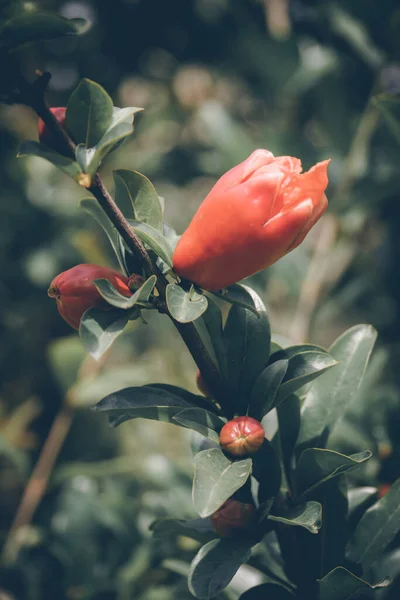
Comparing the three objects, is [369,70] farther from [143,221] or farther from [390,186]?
[143,221]

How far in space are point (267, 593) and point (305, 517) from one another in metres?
0.13

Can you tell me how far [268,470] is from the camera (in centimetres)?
63

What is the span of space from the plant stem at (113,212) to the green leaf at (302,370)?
72 mm

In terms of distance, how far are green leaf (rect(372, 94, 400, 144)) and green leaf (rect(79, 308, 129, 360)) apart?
60 cm

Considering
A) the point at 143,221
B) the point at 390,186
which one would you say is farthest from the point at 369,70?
the point at 143,221

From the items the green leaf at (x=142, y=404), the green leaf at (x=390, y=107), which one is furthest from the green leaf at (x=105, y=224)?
the green leaf at (x=390, y=107)

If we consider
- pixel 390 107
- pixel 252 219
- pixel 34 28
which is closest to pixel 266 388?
pixel 252 219

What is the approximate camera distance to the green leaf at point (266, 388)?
0.58 meters

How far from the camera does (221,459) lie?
556 millimetres

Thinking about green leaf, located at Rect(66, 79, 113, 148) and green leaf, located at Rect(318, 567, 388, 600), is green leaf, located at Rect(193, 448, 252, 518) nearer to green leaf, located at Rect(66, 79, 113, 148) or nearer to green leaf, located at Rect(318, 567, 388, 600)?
green leaf, located at Rect(318, 567, 388, 600)

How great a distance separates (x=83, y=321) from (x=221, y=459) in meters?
0.19

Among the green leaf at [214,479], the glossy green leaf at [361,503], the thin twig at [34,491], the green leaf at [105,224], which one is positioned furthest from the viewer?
the thin twig at [34,491]

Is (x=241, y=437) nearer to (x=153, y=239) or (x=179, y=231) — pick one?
(x=153, y=239)

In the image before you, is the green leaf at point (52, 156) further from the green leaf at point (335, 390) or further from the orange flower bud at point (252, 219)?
the green leaf at point (335, 390)
